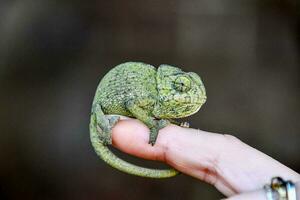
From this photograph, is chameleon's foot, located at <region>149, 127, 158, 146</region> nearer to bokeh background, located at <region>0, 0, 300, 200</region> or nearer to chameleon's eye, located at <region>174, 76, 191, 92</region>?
chameleon's eye, located at <region>174, 76, 191, 92</region>

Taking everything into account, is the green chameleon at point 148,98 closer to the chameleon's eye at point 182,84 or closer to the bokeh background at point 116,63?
the chameleon's eye at point 182,84

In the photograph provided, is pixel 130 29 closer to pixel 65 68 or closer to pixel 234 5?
pixel 65 68

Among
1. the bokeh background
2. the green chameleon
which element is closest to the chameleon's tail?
the green chameleon

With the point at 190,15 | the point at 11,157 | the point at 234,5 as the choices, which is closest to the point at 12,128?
the point at 11,157

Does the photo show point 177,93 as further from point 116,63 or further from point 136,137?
point 116,63

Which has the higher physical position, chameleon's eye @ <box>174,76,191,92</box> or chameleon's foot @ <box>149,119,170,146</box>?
chameleon's eye @ <box>174,76,191,92</box>

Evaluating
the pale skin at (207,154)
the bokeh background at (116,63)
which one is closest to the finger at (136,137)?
the pale skin at (207,154)

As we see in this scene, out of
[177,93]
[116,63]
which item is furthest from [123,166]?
[116,63]
